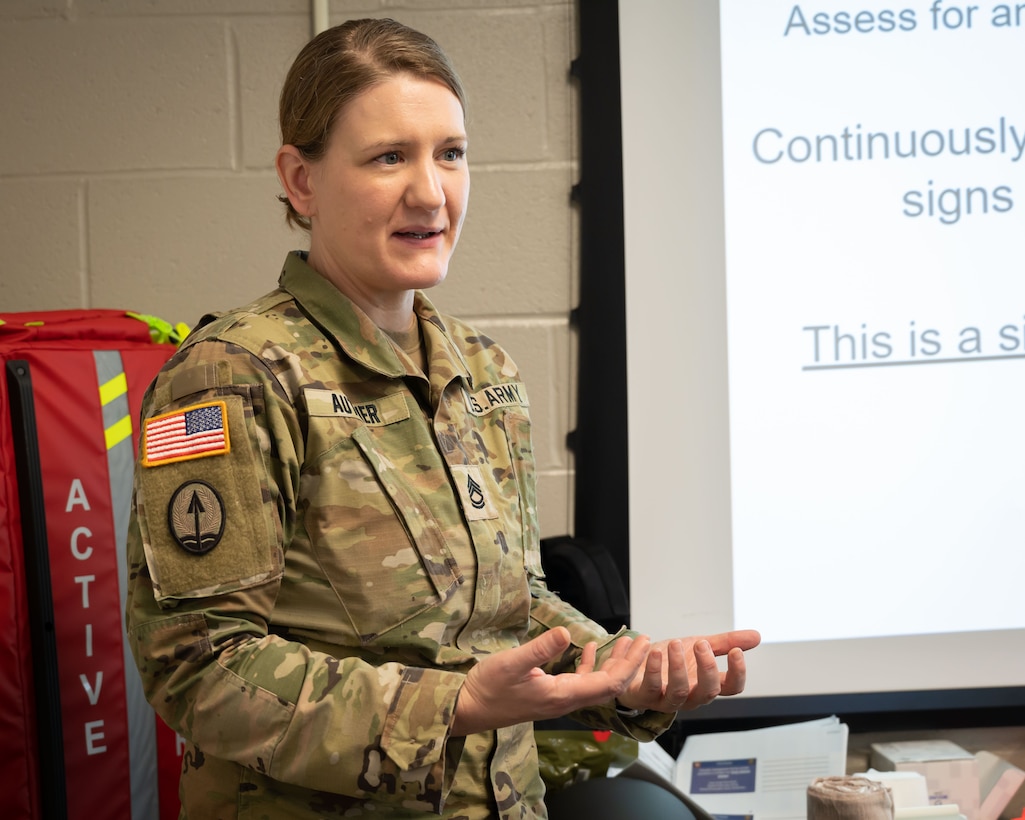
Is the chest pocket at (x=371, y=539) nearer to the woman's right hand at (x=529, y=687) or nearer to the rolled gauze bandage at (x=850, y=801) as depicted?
the woman's right hand at (x=529, y=687)

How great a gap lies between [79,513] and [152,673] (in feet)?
2.07

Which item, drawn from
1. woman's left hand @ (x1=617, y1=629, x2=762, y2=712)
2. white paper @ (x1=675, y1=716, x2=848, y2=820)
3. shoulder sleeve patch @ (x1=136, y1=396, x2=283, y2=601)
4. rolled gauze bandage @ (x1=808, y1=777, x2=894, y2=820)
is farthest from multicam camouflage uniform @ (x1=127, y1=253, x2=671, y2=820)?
white paper @ (x1=675, y1=716, x2=848, y2=820)

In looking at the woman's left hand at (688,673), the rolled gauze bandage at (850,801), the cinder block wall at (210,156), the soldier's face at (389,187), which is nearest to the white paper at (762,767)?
the rolled gauze bandage at (850,801)

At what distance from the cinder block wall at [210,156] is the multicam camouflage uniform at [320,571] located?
96 centimetres

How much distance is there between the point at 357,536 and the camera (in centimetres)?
99

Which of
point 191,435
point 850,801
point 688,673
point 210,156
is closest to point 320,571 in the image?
point 191,435

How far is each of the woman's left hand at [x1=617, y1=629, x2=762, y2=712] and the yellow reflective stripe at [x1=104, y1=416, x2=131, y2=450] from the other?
0.87 m

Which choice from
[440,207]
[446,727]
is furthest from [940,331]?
[446,727]

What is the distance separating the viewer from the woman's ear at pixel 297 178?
1112mm

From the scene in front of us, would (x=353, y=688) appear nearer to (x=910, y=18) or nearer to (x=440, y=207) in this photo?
(x=440, y=207)

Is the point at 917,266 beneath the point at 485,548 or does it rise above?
above

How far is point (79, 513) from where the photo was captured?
57.7 inches

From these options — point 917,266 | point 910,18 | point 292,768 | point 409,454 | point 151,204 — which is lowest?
point 292,768

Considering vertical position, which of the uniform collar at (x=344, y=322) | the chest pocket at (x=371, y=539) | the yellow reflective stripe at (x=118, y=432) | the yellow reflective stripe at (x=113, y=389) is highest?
the uniform collar at (x=344, y=322)
